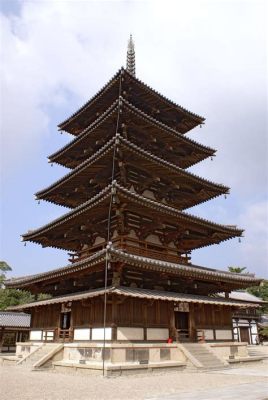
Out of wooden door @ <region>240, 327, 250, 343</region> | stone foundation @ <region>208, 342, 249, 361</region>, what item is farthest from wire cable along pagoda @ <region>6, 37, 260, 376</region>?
wooden door @ <region>240, 327, 250, 343</region>

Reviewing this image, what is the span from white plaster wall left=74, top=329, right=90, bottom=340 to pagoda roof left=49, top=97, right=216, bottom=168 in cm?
1256

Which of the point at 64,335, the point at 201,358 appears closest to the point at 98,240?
the point at 64,335

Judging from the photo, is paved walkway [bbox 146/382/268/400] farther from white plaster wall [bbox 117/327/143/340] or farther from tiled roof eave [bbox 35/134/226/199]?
tiled roof eave [bbox 35/134/226/199]

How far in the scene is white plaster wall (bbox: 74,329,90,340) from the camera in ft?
62.0

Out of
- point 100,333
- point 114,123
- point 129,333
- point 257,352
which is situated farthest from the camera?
point 257,352

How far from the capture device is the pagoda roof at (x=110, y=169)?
21.2 meters

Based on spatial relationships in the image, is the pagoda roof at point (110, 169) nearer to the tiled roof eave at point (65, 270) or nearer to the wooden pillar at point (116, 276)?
the tiled roof eave at point (65, 270)

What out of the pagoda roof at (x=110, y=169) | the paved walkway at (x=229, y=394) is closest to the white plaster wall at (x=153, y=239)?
the pagoda roof at (x=110, y=169)

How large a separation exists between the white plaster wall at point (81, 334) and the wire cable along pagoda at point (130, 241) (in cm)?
5

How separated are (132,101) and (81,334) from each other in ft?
54.1

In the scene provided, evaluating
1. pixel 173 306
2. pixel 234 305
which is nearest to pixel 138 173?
pixel 173 306

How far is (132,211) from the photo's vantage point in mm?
21125

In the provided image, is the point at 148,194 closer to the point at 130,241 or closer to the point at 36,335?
the point at 130,241

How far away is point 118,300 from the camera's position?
17.5 m
